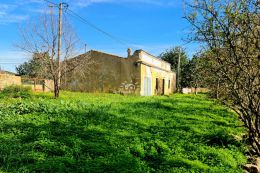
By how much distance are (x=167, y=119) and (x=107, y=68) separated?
19.6 m

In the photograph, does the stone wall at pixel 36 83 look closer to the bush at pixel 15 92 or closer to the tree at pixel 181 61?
the bush at pixel 15 92

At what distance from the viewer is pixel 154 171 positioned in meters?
7.96

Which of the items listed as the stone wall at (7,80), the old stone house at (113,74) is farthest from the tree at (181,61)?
the stone wall at (7,80)

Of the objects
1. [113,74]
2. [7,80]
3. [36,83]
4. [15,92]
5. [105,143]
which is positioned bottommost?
[105,143]

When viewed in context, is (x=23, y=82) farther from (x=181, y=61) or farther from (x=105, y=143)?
(x=181, y=61)

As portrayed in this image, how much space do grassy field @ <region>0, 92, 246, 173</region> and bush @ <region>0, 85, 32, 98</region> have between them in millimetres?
8979

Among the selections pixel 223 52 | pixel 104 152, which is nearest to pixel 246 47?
pixel 223 52

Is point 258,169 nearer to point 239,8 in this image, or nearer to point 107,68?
point 239,8

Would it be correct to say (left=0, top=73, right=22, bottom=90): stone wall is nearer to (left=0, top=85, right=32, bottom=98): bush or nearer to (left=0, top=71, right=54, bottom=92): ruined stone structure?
(left=0, top=71, right=54, bottom=92): ruined stone structure

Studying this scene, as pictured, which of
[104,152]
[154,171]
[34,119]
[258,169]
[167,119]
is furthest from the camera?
[167,119]

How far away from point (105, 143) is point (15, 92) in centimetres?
1646

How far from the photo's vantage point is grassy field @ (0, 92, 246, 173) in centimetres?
764

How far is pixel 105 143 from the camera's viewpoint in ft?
31.3

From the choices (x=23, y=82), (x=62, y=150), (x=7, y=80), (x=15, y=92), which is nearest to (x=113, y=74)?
(x=23, y=82)
